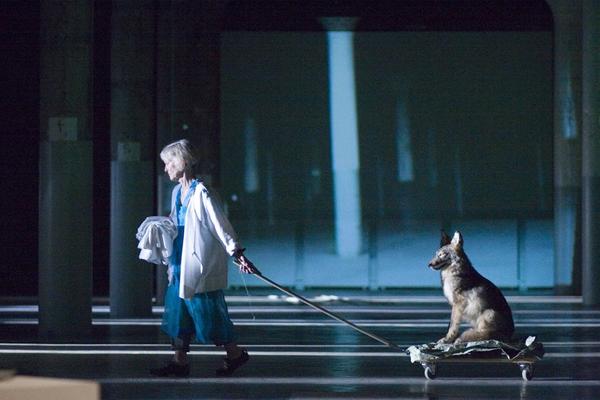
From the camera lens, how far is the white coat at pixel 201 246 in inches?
523

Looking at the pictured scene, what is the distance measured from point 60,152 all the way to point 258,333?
122 inches

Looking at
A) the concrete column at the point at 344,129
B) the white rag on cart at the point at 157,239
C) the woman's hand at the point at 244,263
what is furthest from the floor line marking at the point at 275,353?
the concrete column at the point at 344,129

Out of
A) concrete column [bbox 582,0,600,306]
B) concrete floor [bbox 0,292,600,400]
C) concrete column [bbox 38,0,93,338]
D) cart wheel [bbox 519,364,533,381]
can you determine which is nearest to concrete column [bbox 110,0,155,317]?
concrete floor [bbox 0,292,600,400]

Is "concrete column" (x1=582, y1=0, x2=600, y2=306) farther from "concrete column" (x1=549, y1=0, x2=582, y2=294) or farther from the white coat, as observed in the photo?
the white coat

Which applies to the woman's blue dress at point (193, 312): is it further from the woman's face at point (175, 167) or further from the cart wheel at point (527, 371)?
the cart wheel at point (527, 371)

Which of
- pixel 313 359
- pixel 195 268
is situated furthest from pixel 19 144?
pixel 195 268

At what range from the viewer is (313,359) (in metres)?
15.4

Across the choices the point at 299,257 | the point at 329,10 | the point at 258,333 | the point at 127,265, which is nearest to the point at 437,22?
the point at 329,10

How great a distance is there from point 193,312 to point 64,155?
5.19 m

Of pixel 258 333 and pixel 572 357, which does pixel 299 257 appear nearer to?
pixel 258 333

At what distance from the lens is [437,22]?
32.1 m

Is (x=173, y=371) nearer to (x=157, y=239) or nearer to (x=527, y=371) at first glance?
(x=157, y=239)

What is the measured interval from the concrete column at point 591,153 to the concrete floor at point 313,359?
1.28 meters

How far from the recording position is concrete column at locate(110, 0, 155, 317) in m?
22.8
